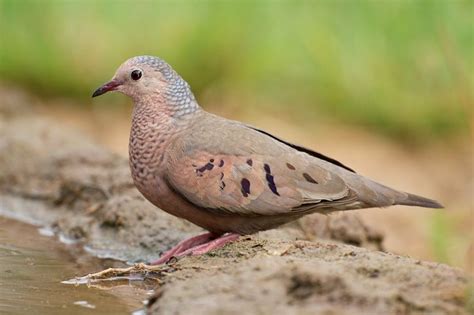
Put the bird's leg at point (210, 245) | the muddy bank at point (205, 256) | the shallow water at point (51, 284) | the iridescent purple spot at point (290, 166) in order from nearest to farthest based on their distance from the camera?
the muddy bank at point (205, 256) < the shallow water at point (51, 284) < the bird's leg at point (210, 245) < the iridescent purple spot at point (290, 166)

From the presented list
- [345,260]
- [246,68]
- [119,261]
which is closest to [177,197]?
[119,261]

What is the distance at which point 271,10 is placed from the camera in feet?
29.0

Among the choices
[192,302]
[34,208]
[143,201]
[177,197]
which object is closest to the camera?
[192,302]

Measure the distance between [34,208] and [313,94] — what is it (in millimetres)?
3040

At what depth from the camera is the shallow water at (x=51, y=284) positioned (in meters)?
3.75

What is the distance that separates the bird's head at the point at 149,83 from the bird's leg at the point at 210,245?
65cm

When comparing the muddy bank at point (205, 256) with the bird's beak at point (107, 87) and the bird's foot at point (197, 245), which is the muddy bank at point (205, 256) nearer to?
the bird's foot at point (197, 245)

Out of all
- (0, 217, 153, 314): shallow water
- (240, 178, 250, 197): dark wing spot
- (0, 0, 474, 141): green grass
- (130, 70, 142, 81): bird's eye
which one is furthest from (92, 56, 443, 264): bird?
(0, 0, 474, 141): green grass

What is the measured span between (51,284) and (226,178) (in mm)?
799

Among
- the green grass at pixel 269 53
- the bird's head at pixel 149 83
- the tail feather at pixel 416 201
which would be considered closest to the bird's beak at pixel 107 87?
the bird's head at pixel 149 83

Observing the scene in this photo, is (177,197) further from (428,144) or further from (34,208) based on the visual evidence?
(428,144)

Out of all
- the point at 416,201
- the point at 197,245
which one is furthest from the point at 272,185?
the point at 416,201

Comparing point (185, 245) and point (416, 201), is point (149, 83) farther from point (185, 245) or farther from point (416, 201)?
point (416, 201)

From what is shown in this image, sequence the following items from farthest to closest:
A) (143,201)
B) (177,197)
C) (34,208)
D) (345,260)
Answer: (34,208) < (143,201) < (177,197) < (345,260)
